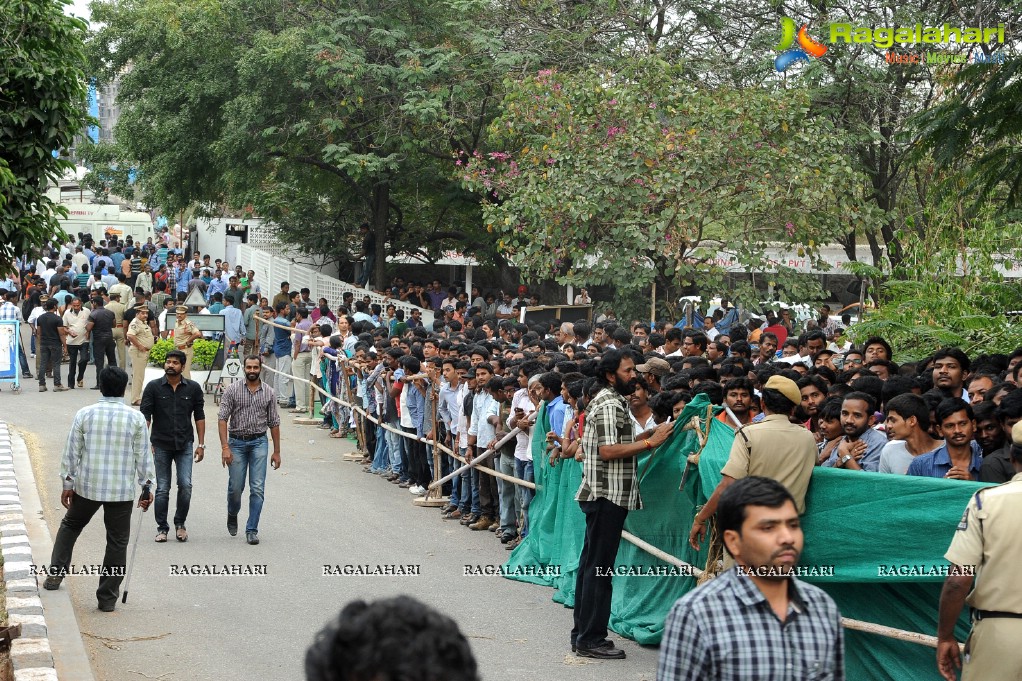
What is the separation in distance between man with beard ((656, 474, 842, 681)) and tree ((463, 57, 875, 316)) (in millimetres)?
14059

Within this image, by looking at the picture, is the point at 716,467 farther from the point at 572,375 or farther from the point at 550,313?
the point at 550,313

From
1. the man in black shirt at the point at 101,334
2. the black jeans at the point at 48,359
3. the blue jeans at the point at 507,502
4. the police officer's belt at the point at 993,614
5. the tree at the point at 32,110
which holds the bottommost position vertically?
the blue jeans at the point at 507,502

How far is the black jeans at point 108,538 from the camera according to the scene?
906 centimetres

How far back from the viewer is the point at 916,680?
652cm

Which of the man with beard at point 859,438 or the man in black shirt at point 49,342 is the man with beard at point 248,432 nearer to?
the man with beard at point 859,438

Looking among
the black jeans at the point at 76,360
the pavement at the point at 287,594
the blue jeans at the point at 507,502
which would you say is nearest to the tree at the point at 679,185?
the pavement at the point at 287,594

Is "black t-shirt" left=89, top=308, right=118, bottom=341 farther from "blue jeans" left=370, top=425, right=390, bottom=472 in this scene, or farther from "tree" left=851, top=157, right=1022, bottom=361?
"tree" left=851, top=157, right=1022, bottom=361

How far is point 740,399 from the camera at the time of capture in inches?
342

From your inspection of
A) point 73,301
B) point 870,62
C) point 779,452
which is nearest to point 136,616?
point 779,452

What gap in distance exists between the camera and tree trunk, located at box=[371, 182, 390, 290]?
30.5 metres

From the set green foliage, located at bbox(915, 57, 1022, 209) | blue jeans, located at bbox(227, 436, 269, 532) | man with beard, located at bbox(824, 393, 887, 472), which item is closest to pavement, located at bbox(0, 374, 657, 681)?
blue jeans, located at bbox(227, 436, 269, 532)

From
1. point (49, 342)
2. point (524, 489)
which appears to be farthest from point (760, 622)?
point (49, 342)

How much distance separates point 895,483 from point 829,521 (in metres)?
0.52

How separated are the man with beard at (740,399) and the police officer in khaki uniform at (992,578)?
11.8 feet
